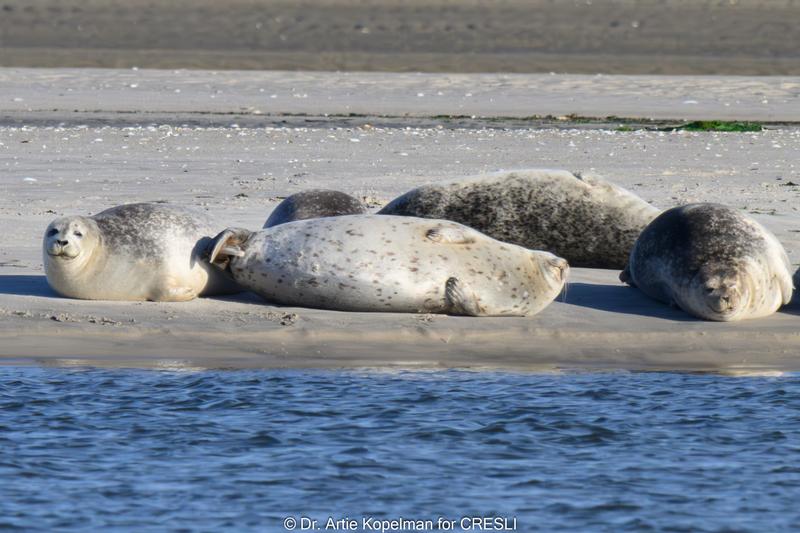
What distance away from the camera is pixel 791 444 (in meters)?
6.48

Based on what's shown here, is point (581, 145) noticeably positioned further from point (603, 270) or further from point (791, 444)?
point (791, 444)

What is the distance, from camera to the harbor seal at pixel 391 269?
812cm

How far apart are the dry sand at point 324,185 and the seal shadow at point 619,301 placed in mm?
17

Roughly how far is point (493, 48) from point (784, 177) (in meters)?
24.5

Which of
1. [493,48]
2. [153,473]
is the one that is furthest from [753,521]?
[493,48]

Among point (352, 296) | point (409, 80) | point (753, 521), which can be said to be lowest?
point (753, 521)

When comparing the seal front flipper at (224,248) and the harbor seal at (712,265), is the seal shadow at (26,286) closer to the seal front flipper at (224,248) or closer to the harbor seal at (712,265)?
the seal front flipper at (224,248)

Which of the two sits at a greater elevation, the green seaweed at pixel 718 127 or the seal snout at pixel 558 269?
the green seaweed at pixel 718 127

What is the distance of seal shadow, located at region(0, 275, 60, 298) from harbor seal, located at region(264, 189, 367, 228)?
1563 millimetres

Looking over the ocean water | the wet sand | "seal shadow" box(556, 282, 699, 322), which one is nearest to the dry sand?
"seal shadow" box(556, 282, 699, 322)

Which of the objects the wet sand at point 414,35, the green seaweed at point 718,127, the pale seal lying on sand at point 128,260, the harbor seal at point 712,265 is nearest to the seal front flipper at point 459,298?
the harbor seal at point 712,265

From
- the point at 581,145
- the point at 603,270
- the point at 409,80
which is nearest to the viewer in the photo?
the point at 603,270

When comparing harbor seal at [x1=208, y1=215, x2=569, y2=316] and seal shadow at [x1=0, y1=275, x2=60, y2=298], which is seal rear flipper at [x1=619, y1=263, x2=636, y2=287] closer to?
harbor seal at [x1=208, y1=215, x2=569, y2=316]

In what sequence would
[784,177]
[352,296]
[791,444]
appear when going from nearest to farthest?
[791,444] → [352,296] → [784,177]
